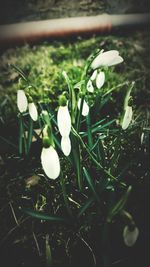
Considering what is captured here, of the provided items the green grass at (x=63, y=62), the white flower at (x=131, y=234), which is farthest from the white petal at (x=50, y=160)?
the green grass at (x=63, y=62)

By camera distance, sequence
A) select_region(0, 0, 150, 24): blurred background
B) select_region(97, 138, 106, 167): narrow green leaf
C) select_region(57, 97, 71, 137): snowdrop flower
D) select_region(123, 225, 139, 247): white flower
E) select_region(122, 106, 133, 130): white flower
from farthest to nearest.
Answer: select_region(0, 0, 150, 24): blurred background, select_region(97, 138, 106, 167): narrow green leaf, select_region(122, 106, 133, 130): white flower, select_region(57, 97, 71, 137): snowdrop flower, select_region(123, 225, 139, 247): white flower

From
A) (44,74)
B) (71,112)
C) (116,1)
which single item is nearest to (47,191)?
(71,112)

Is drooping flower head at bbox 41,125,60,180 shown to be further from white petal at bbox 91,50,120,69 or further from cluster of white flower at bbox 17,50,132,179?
white petal at bbox 91,50,120,69

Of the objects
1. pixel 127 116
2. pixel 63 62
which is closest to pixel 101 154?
pixel 127 116

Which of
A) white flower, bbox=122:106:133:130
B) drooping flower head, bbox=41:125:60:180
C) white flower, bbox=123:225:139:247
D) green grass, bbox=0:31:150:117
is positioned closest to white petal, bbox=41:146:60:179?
drooping flower head, bbox=41:125:60:180

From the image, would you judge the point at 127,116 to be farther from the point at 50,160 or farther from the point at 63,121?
the point at 50,160

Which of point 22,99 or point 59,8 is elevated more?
point 59,8

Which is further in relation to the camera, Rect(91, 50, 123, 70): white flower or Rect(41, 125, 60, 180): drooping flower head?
Rect(91, 50, 123, 70): white flower

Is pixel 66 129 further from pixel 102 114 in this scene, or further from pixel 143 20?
pixel 143 20
